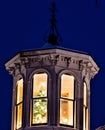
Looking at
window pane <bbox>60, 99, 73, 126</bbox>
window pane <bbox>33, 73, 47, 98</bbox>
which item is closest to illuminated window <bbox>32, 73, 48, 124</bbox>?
window pane <bbox>33, 73, 47, 98</bbox>

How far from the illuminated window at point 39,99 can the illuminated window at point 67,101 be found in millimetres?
697

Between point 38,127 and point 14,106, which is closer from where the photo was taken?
point 38,127

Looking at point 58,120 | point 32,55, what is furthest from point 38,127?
point 32,55

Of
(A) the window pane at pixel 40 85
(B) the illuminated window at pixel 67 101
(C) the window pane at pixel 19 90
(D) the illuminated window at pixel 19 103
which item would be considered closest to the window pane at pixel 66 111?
(B) the illuminated window at pixel 67 101

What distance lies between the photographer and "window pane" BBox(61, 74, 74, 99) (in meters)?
26.0

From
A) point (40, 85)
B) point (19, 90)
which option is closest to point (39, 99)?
point (40, 85)

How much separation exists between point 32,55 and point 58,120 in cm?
290

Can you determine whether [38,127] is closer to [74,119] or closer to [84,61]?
[74,119]

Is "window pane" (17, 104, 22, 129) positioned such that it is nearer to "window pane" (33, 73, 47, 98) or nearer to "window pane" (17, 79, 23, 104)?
"window pane" (17, 79, 23, 104)

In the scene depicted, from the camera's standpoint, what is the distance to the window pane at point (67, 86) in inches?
1022

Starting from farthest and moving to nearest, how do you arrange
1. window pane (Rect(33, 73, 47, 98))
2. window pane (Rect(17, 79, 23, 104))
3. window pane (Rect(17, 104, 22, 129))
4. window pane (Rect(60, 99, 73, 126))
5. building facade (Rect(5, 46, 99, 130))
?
window pane (Rect(17, 79, 23, 104)), window pane (Rect(17, 104, 22, 129)), window pane (Rect(33, 73, 47, 98)), window pane (Rect(60, 99, 73, 126)), building facade (Rect(5, 46, 99, 130))

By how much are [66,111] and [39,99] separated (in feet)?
3.98

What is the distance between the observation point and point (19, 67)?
26750mm

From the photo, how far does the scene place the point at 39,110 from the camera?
84.6 ft
